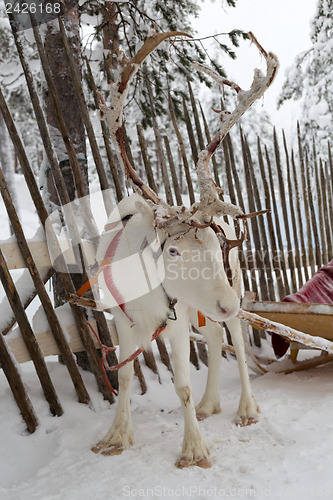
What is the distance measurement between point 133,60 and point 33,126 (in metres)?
20.8

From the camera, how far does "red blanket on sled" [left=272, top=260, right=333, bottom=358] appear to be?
3.43 metres

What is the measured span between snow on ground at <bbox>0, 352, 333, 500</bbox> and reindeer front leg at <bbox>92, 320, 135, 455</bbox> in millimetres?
64

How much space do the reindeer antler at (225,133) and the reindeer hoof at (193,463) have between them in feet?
4.09

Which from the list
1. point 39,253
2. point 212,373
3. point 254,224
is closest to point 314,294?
point 254,224

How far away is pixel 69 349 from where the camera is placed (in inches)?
106

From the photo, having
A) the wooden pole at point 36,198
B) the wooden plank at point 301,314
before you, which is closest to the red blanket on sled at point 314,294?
the wooden plank at point 301,314

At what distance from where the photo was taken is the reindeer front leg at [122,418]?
2275 millimetres

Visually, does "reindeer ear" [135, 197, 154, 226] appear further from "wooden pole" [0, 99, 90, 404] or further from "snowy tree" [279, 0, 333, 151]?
"snowy tree" [279, 0, 333, 151]

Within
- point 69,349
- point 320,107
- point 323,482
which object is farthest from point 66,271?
point 320,107

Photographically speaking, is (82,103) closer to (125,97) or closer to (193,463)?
(125,97)

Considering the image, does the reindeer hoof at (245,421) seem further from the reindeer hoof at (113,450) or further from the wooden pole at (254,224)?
the wooden pole at (254,224)

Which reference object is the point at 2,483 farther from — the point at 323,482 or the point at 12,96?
the point at 12,96

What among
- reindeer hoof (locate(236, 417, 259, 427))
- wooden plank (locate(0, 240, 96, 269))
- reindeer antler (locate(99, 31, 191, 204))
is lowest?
reindeer hoof (locate(236, 417, 259, 427))

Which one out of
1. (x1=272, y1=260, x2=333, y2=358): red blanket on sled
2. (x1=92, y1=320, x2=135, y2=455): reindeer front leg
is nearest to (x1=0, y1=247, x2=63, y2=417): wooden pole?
(x1=92, y1=320, x2=135, y2=455): reindeer front leg
